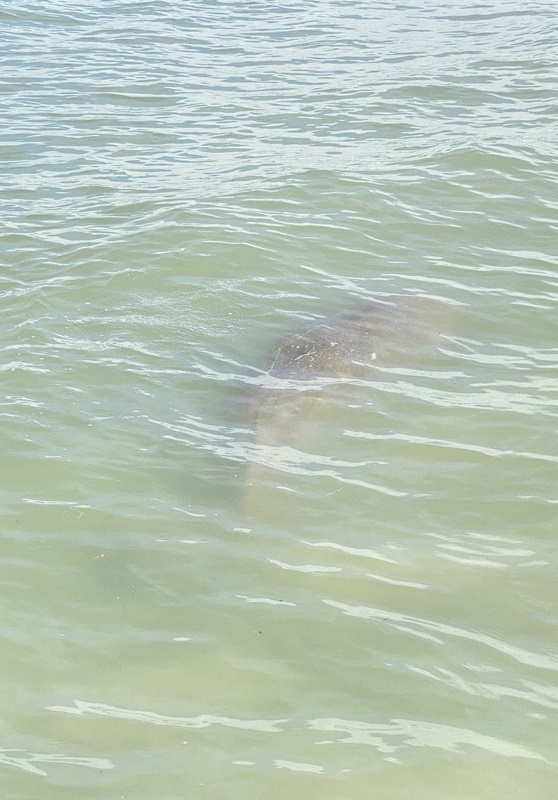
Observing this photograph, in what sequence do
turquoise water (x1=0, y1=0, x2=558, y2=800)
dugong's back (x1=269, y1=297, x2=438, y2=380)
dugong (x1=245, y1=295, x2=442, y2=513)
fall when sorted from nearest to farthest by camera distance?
turquoise water (x1=0, y1=0, x2=558, y2=800)
dugong (x1=245, y1=295, x2=442, y2=513)
dugong's back (x1=269, y1=297, x2=438, y2=380)

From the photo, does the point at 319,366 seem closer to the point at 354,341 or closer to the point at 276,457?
the point at 354,341

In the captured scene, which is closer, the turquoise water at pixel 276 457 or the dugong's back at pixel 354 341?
the turquoise water at pixel 276 457

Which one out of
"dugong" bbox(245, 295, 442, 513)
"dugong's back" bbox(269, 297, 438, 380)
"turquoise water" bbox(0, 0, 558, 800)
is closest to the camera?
"turquoise water" bbox(0, 0, 558, 800)

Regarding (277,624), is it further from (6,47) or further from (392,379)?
(6,47)

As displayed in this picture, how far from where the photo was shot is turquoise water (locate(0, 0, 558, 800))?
165 inches

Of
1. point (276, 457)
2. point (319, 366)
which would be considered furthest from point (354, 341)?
point (276, 457)

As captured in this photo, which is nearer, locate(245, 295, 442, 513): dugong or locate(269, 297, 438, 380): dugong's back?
locate(245, 295, 442, 513): dugong

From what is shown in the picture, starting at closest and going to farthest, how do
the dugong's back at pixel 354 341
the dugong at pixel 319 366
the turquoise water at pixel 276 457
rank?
the turquoise water at pixel 276 457 → the dugong at pixel 319 366 → the dugong's back at pixel 354 341

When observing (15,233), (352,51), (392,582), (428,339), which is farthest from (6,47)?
(392,582)

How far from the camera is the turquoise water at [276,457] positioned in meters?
4.20

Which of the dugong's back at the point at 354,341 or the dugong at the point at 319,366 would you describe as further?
the dugong's back at the point at 354,341

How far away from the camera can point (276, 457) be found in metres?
6.18

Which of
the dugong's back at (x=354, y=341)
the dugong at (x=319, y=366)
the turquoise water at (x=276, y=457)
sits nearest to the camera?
the turquoise water at (x=276, y=457)

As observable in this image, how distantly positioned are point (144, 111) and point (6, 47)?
15.7 feet
